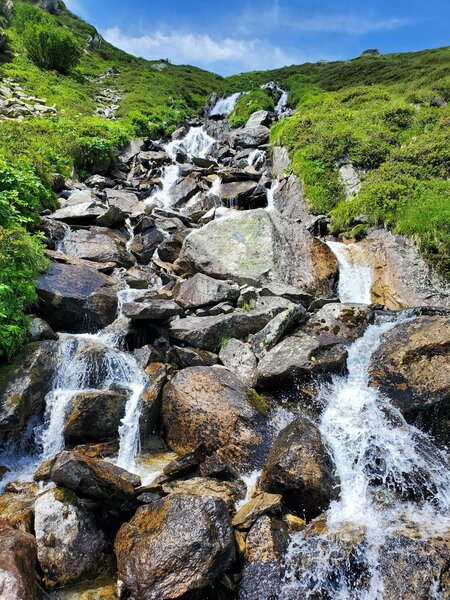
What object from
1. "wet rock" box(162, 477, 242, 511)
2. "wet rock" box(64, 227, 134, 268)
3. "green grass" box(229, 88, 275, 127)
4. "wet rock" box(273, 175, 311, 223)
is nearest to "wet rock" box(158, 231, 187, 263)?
"wet rock" box(64, 227, 134, 268)

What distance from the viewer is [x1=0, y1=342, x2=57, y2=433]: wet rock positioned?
8.05 metres

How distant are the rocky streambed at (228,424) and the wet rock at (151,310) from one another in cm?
4

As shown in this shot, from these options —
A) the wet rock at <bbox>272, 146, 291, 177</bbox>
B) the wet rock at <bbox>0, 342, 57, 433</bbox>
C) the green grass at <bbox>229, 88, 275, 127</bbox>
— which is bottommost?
the wet rock at <bbox>0, 342, 57, 433</bbox>

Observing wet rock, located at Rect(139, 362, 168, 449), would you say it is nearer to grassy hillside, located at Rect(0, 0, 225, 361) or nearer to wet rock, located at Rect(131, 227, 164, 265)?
grassy hillside, located at Rect(0, 0, 225, 361)

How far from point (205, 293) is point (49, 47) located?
44.9 meters

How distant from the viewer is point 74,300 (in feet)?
36.6

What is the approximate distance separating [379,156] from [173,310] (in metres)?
14.8

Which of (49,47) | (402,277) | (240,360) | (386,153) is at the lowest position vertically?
(240,360)

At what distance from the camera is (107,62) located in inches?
2367

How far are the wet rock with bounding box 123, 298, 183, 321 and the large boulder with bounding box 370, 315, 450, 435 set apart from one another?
5.48m

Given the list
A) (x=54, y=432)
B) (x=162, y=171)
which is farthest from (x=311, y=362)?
(x=162, y=171)

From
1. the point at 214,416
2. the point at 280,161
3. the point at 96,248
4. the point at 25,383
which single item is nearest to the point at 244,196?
the point at 280,161

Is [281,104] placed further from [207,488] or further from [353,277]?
[207,488]

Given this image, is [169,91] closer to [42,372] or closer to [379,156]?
[379,156]
